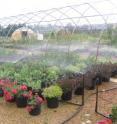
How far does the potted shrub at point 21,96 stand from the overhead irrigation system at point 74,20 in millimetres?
2528

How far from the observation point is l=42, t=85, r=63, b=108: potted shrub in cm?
545

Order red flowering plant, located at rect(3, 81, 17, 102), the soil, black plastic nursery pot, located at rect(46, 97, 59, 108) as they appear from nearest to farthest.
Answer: the soil < black plastic nursery pot, located at rect(46, 97, 59, 108) < red flowering plant, located at rect(3, 81, 17, 102)

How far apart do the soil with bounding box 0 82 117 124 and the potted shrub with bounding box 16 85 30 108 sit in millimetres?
124

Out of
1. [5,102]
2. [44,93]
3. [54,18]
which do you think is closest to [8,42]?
[54,18]

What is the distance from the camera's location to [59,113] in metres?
5.32

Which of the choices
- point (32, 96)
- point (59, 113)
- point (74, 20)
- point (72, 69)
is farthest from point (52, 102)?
point (74, 20)

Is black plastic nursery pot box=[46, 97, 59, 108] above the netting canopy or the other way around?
the other way around

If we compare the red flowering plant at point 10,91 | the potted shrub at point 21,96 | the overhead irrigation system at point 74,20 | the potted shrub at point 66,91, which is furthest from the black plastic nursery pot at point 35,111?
the overhead irrigation system at point 74,20

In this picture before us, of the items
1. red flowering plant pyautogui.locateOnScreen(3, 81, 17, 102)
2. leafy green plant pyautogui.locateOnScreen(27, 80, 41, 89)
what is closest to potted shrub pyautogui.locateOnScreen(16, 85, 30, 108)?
red flowering plant pyautogui.locateOnScreen(3, 81, 17, 102)

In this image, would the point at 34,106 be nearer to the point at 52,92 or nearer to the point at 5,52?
the point at 52,92

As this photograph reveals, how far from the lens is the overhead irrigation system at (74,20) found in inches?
303

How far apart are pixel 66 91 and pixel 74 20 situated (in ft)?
11.6

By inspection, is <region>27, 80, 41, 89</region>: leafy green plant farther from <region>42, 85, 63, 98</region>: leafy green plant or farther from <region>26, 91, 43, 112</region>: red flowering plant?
<region>26, 91, 43, 112</region>: red flowering plant

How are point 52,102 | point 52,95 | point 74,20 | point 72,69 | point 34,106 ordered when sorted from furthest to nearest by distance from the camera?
1. point 74,20
2. point 72,69
3. point 52,102
4. point 52,95
5. point 34,106
